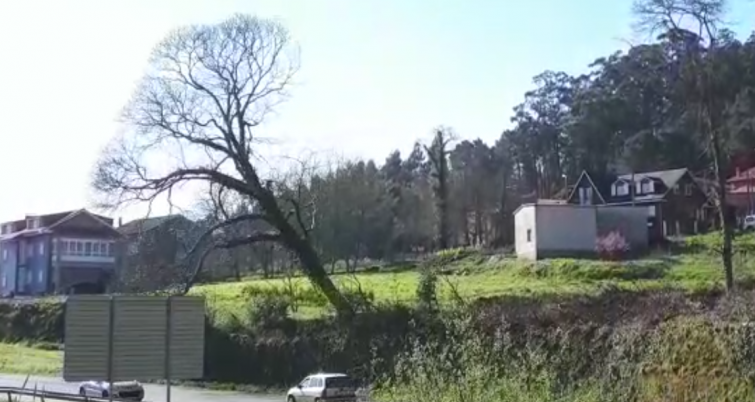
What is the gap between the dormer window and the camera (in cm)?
8606

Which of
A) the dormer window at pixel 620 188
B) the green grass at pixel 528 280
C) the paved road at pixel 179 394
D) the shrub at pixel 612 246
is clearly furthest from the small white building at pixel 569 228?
the paved road at pixel 179 394

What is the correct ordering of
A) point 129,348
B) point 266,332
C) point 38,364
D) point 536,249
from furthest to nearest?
point 536,249
point 38,364
point 266,332
point 129,348

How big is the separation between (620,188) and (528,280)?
3596 centimetres

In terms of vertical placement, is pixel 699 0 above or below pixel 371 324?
above

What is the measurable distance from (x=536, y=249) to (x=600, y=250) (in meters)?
3.83

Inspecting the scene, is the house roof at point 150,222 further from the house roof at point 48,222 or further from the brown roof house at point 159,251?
the house roof at point 48,222

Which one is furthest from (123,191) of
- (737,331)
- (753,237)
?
(753,237)

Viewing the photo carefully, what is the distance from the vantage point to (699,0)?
41188 millimetres

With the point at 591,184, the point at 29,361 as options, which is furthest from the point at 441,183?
the point at 29,361

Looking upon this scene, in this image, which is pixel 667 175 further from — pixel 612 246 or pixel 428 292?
pixel 428 292

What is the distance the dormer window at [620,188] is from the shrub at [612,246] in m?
20.4

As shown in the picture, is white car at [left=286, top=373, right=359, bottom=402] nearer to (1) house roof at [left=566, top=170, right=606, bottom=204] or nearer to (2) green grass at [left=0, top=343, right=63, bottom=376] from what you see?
(2) green grass at [left=0, top=343, right=63, bottom=376]

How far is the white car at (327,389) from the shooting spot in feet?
114

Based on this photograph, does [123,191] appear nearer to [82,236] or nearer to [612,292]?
[612,292]
